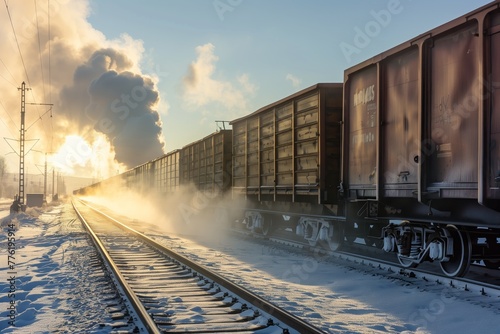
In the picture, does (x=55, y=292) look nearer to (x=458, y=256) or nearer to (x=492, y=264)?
(x=458, y=256)

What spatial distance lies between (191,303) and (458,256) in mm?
4553

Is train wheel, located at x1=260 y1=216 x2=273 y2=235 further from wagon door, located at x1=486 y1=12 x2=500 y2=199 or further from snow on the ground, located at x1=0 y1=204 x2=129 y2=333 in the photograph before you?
wagon door, located at x1=486 y1=12 x2=500 y2=199

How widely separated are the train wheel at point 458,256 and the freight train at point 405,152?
2 cm

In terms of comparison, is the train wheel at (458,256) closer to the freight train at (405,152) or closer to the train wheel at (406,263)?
the freight train at (405,152)

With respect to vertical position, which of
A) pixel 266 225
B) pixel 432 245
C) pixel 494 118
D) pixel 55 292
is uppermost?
pixel 494 118

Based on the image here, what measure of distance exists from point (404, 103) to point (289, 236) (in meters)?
8.21

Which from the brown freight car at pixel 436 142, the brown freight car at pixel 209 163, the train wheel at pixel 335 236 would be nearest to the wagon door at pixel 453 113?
the brown freight car at pixel 436 142

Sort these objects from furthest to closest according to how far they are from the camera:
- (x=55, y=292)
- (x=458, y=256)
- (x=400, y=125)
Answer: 1. (x=400, y=125)
2. (x=458, y=256)
3. (x=55, y=292)

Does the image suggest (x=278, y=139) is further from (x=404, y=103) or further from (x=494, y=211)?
(x=494, y=211)

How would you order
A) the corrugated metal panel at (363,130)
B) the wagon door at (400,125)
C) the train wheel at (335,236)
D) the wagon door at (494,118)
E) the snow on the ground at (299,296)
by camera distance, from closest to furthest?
the snow on the ground at (299,296) < the wagon door at (494,118) < the wagon door at (400,125) < the corrugated metal panel at (363,130) < the train wheel at (335,236)

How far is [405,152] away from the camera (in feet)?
26.5

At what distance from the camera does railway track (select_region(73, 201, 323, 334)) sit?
5.09m

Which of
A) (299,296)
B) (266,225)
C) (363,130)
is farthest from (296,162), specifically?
(299,296)

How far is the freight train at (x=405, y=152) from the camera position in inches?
258
